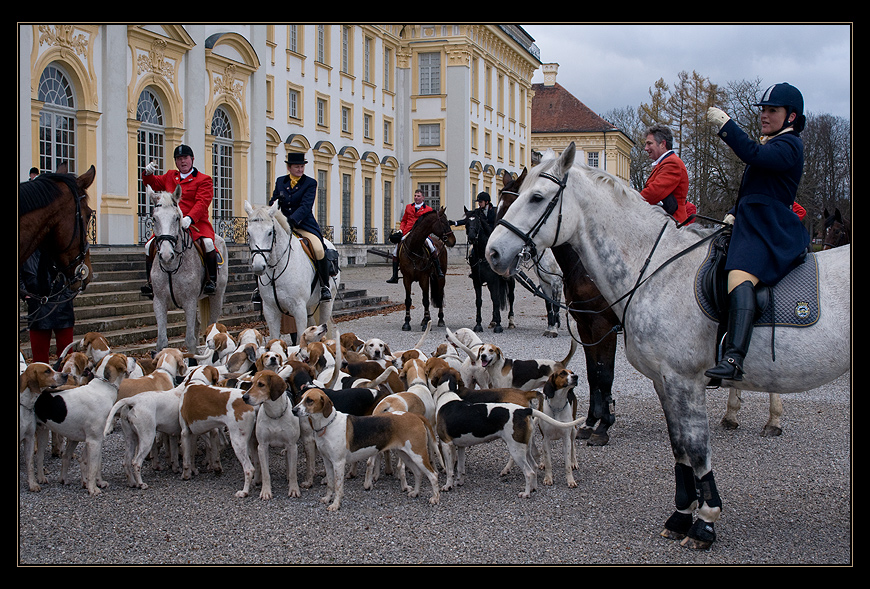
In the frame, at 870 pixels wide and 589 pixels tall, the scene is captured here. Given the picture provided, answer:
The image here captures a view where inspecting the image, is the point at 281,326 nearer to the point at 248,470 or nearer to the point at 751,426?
the point at 248,470

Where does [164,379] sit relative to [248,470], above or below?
above

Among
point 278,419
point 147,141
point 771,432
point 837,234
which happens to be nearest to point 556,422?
point 278,419

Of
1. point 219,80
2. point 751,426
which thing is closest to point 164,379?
point 751,426

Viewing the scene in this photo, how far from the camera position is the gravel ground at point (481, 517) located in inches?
178

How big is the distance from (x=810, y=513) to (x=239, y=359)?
4.73m

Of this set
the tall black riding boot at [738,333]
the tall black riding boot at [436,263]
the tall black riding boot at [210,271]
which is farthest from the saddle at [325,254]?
the tall black riding boot at [738,333]

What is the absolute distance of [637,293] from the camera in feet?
15.6

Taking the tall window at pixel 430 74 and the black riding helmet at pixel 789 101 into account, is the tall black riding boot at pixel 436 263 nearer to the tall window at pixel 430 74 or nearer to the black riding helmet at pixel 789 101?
the black riding helmet at pixel 789 101

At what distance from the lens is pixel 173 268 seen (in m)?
9.55

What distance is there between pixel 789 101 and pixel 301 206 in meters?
7.02

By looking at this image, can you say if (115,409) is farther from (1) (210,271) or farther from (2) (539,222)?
(1) (210,271)

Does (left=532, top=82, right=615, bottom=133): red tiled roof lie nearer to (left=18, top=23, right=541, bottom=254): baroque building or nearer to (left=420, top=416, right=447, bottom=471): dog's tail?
(left=18, top=23, right=541, bottom=254): baroque building

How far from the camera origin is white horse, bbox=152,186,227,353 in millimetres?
9141

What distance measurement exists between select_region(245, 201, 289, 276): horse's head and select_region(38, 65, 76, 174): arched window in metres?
11.8
